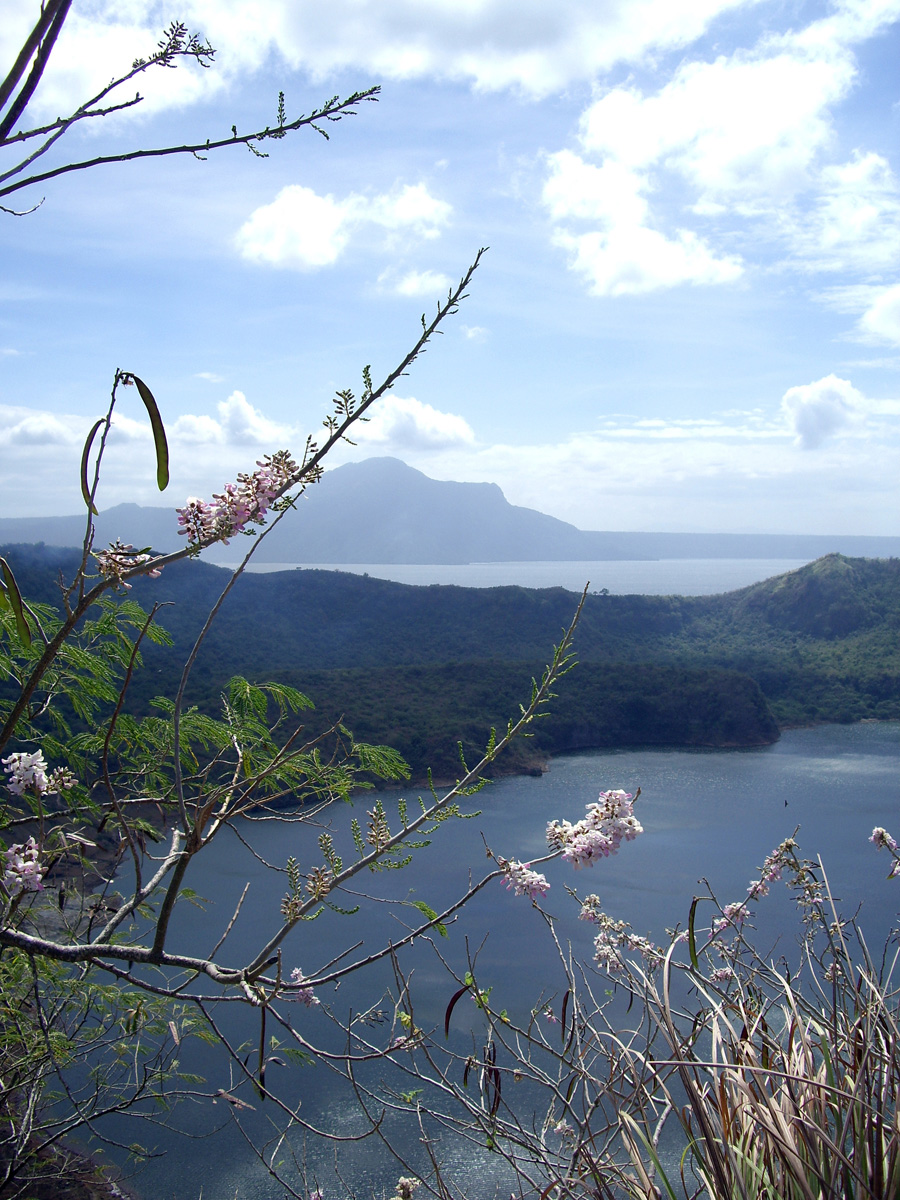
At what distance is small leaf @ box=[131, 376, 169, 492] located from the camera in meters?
1.14

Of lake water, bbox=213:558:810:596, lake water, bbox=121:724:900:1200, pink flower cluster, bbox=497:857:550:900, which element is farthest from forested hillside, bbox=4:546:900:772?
pink flower cluster, bbox=497:857:550:900

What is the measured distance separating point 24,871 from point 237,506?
1.04m

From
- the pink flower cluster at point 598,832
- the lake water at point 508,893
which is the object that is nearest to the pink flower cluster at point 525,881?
the pink flower cluster at point 598,832

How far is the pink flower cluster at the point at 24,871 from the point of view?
1.79m

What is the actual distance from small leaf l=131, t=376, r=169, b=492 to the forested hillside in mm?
16055

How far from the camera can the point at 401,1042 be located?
1674mm

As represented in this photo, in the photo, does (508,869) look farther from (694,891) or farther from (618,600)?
(618,600)

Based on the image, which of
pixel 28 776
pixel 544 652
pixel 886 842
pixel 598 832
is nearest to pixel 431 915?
pixel 598 832

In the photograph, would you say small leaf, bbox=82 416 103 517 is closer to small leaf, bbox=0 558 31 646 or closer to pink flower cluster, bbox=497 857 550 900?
small leaf, bbox=0 558 31 646

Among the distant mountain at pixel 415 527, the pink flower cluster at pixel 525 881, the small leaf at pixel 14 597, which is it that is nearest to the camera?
the small leaf at pixel 14 597

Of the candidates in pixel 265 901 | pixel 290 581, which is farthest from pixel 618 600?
pixel 265 901

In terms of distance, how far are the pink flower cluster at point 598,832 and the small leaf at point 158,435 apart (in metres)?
1.03

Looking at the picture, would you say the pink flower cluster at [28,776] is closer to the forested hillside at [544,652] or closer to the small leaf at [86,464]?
the small leaf at [86,464]

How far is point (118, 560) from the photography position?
4.66 ft
